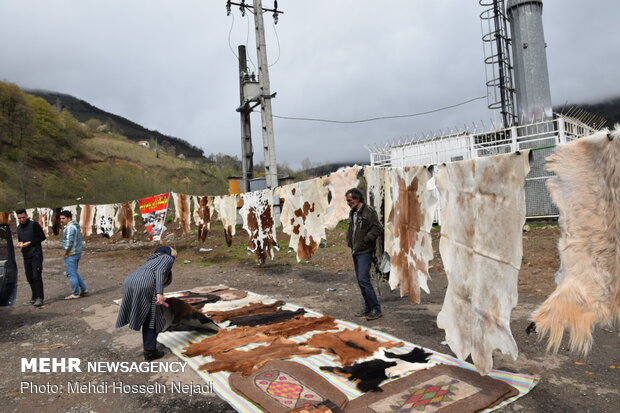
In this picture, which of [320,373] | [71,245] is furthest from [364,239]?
[71,245]

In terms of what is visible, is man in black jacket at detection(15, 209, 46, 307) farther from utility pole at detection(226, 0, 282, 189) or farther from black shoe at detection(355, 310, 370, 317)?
utility pole at detection(226, 0, 282, 189)

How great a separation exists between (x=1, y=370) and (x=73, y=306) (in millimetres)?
3044

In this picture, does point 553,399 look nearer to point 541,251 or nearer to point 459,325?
point 459,325

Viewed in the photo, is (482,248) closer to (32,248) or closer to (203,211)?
(32,248)

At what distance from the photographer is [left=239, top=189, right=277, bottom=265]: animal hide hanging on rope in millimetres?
8234

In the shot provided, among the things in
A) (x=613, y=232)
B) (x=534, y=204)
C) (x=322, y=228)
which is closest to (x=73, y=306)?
(x=322, y=228)

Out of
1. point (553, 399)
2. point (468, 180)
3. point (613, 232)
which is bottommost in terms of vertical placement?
point (553, 399)

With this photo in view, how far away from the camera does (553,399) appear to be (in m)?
2.97

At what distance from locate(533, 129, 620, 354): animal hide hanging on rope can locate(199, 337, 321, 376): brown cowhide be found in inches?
99.3

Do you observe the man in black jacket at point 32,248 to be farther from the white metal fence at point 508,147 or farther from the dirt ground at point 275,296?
the white metal fence at point 508,147

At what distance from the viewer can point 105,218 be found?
43.1 feet

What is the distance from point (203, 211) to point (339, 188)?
Result: 5.63 metres

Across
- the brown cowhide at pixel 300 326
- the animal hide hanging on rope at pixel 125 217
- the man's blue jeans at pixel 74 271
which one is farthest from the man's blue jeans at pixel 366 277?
the animal hide hanging on rope at pixel 125 217

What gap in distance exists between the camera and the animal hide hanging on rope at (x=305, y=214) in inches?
269
